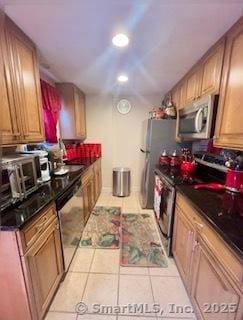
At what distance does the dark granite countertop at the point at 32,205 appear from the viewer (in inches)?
41.7

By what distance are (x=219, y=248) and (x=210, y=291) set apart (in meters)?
0.33

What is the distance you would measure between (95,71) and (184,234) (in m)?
2.22

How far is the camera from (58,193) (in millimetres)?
1558

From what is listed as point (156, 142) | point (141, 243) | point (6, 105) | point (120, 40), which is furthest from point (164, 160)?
point (6, 105)

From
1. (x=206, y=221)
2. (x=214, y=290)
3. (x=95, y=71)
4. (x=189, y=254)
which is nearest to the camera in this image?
(x=214, y=290)

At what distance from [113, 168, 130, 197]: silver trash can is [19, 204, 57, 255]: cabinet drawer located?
7.92 feet

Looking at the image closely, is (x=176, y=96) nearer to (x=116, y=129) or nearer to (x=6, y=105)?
(x=116, y=129)

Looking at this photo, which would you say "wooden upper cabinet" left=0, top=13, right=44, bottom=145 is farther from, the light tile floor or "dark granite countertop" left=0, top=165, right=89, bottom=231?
the light tile floor

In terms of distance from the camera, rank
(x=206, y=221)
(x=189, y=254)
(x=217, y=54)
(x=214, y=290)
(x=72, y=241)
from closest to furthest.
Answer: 1. (x=214, y=290)
2. (x=206, y=221)
3. (x=189, y=254)
4. (x=217, y=54)
5. (x=72, y=241)

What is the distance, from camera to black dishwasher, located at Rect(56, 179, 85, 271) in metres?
1.63

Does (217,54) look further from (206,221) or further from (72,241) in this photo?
(72,241)

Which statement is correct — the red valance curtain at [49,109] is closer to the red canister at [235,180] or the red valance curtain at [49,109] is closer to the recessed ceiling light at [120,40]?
the recessed ceiling light at [120,40]

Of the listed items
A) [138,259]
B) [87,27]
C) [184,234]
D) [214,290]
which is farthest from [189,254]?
[87,27]

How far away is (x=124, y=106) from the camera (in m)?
3.86
